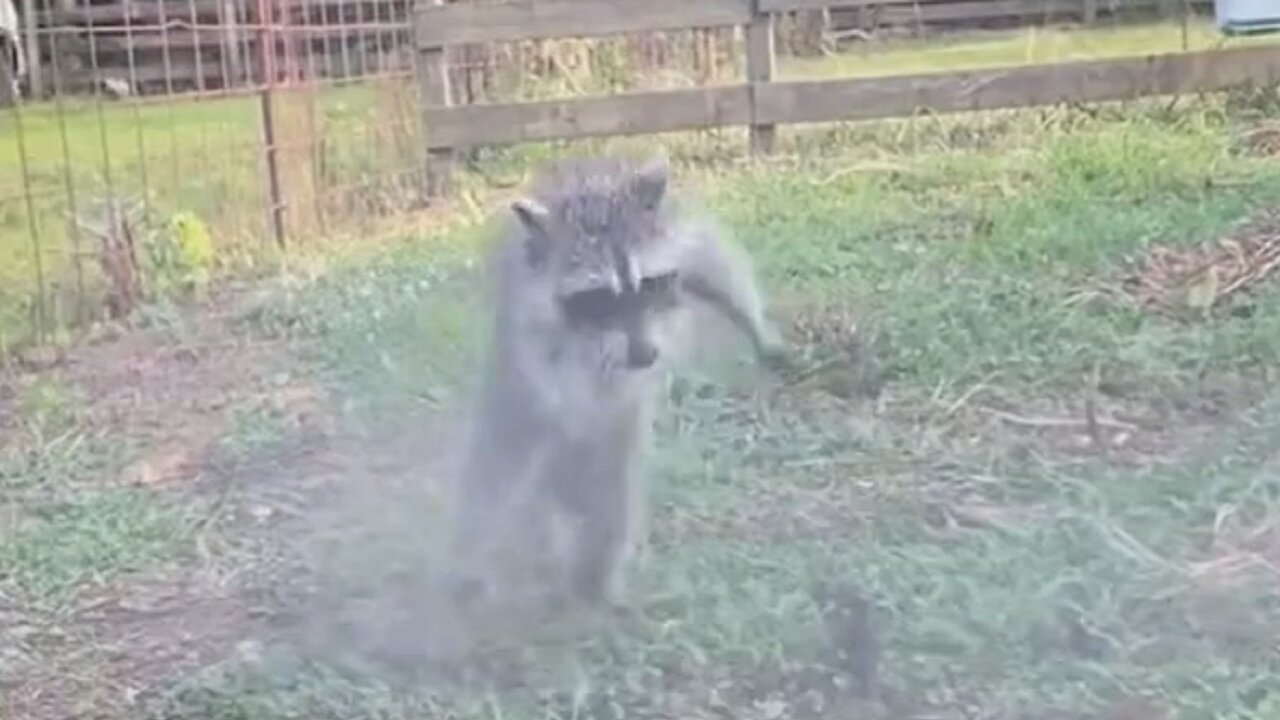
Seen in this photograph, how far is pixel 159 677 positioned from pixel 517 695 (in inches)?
20.5

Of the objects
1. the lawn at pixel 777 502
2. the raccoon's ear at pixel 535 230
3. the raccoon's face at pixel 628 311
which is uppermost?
the raccoon's ear at pixel 535 230

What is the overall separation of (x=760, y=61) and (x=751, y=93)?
178 millimetres

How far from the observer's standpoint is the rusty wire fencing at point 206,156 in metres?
5.92

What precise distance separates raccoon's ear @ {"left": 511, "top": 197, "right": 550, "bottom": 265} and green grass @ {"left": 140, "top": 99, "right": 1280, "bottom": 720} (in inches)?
20.1

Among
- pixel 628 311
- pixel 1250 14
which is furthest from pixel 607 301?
pixel 1250 14

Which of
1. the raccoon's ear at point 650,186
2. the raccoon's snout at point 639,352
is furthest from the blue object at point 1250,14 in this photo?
the raccoon's snout at point 639,352

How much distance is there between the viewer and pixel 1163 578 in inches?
113

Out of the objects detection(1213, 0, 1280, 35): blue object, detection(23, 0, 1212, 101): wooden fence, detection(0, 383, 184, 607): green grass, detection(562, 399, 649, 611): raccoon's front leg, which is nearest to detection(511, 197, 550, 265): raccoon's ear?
detection(562, 399, 649, 611): raccoon's front leg

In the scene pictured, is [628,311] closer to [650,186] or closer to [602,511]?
[650,186]

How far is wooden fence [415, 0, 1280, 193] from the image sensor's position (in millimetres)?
8008

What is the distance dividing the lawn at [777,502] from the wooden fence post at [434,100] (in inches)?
86.7

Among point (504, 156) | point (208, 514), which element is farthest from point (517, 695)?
point (504, 156)

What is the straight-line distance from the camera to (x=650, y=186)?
3.00 metres

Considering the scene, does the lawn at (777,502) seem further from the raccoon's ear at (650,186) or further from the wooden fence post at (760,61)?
the wooden fence post at (760,61)
